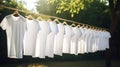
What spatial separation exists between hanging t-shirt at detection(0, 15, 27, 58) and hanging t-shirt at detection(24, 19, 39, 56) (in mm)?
177

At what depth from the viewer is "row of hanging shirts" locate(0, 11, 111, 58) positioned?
439 centimetres

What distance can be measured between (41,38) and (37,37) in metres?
0.09

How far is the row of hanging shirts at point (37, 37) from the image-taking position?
14.4 feet

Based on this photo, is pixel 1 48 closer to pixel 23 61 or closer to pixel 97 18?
pixel 23 61

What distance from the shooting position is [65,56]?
67.4 ft

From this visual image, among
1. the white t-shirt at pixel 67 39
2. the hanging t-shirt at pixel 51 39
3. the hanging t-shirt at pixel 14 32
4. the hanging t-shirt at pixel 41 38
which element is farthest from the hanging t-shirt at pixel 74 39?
the hanging t-shirt at pixel 14 32

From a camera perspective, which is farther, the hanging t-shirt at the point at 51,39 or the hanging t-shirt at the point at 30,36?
the hanging t-shirt at the point at 51,39

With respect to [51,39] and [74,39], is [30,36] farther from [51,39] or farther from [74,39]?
[74,39]

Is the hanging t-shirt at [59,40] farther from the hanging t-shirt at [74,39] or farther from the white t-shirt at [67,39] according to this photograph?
the hanging t-shirt at [74,39]

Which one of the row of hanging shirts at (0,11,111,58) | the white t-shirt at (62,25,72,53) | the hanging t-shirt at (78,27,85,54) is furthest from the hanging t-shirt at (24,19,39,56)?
the hanging t-shirt at (78,27,85,54)

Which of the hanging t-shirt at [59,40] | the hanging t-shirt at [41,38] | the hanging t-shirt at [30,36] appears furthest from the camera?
the hanging t-shirt at [59,40]

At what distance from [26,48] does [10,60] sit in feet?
44.5

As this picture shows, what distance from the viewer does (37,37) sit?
494 centimetres

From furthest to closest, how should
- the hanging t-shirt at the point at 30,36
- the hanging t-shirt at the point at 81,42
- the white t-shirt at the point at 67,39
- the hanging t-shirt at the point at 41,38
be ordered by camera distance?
the hanging t-shirt at the point at 81,42
the white t-shirt at the point at 67,39
the hanging t-shirt at the point at 41,38
the hanging t-shirt at the point at 30,36
